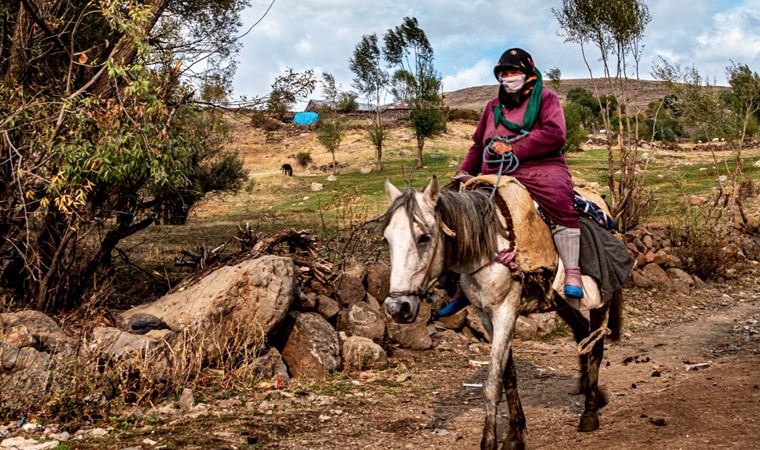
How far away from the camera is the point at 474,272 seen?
184 inches

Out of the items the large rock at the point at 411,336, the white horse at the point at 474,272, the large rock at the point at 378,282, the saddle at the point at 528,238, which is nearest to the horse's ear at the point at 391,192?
the white horse at the point at 474,272

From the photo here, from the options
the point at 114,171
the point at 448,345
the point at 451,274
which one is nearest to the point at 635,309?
the point at 448,345

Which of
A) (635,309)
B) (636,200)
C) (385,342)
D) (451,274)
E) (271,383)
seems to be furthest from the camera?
(636,200)

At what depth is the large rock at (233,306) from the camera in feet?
22.9

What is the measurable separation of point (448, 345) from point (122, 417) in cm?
429

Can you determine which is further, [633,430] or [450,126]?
[450,126]

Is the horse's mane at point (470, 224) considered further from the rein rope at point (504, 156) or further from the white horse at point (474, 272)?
the rein rope at point (504, 156)

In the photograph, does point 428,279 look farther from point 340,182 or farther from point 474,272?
point 340,182

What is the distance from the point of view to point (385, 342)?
28.0 feet

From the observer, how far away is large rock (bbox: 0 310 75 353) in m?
6.46

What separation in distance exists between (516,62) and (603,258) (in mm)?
1609

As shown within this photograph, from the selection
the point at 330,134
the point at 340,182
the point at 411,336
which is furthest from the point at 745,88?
the point at 330,134

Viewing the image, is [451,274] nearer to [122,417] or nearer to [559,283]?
[559,283]

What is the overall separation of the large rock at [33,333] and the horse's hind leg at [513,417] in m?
4.00
